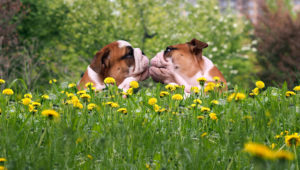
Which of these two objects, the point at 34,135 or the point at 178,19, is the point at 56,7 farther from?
the point at 34,135

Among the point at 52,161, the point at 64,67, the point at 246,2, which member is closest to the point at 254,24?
the point at 64,67

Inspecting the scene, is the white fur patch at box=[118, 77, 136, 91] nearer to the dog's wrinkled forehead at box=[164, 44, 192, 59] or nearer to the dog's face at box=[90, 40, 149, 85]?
the dog's face at box=[90, 40, 149, 85]

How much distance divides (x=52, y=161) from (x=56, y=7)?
9.44 meters

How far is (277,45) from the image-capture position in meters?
10.9

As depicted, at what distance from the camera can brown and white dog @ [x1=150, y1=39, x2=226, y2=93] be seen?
4609mm

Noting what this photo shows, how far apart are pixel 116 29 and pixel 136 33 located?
68cm

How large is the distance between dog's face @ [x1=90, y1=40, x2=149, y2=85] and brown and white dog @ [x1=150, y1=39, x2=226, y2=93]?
240mm

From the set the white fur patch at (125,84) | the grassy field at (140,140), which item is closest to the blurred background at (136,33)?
the white fur patch at (125,84)

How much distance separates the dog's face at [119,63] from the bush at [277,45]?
643 cm

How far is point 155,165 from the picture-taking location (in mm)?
2025

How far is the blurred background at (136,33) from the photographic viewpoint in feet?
32.2

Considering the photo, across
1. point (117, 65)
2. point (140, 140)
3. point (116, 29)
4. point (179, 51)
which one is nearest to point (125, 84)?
point (117, 65)

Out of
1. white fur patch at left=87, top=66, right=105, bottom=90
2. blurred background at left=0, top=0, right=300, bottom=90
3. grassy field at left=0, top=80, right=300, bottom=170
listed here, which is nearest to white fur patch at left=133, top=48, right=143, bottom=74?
white fur patch at left=87, top=66, right=105, bottom=90

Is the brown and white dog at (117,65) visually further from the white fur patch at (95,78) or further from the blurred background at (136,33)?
the blurred background at (136,33)
